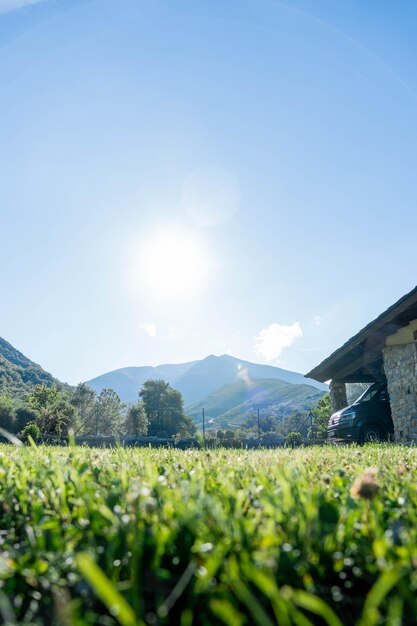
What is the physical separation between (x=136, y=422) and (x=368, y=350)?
56.3 meters

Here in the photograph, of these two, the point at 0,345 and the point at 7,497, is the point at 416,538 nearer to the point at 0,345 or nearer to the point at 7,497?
the point at 7,497

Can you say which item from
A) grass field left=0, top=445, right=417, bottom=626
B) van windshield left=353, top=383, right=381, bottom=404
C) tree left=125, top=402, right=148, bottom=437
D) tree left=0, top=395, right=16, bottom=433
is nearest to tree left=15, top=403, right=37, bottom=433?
tree left=0, top=395, right=16, bottom=433

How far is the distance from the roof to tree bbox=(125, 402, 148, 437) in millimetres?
52137

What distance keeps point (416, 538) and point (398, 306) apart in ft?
33.0

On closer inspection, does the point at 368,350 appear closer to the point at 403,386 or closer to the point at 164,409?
the point at 403,386

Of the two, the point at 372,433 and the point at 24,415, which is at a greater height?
the point at 24,415

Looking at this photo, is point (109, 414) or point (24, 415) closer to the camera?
point (24, 415)

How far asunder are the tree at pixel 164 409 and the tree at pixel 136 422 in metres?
1.28

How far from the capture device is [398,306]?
10.3 metres

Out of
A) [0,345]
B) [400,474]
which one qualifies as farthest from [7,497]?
[0,345]

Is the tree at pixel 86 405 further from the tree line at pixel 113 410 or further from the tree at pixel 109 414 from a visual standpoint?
the tree at pixel 109 414

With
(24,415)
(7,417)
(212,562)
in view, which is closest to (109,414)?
(24,415)

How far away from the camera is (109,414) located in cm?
7700

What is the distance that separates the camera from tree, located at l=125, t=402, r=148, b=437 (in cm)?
6569
